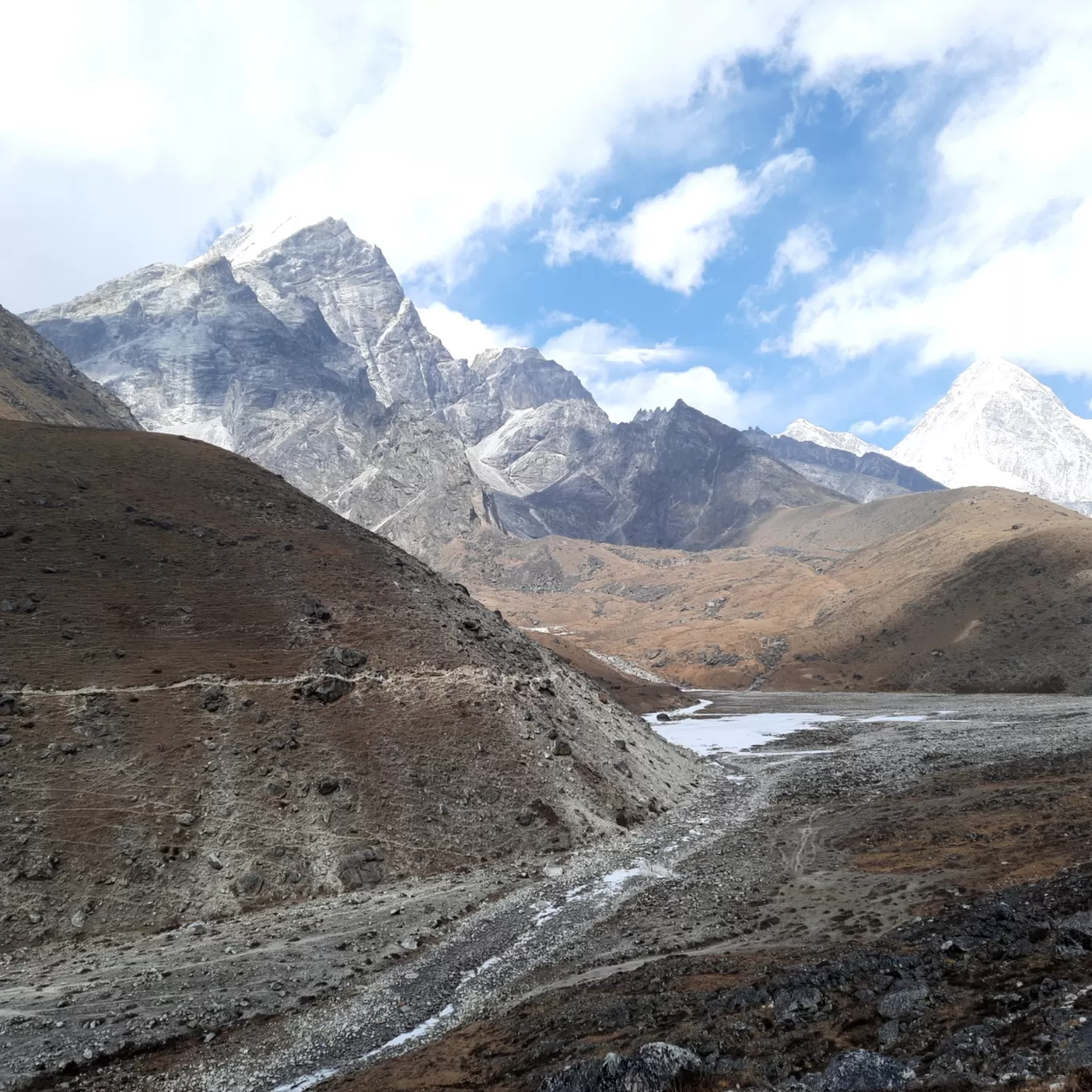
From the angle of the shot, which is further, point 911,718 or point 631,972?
point 911,718

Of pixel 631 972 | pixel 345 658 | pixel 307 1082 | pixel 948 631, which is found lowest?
pixel 631 972

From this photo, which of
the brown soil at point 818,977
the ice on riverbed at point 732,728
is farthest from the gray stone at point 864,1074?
the ice on riverbed at point 732,728

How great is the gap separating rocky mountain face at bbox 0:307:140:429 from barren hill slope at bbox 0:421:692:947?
1343 inches

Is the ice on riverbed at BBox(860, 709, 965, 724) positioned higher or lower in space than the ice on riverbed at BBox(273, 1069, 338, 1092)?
lower

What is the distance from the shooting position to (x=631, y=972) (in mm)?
25000

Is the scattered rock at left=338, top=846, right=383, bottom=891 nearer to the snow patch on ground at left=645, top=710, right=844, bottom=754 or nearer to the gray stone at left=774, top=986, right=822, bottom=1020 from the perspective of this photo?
the gray stone at left=774, top=986, right=822, bottom=1020

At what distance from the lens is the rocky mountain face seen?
95.5 m

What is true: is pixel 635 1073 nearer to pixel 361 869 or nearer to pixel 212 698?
pixel 361 869

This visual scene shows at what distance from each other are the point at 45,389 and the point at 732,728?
109529mm

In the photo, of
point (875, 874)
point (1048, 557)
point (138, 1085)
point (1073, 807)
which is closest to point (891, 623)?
point (1048, 557)

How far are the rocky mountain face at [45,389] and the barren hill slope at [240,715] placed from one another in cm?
3410

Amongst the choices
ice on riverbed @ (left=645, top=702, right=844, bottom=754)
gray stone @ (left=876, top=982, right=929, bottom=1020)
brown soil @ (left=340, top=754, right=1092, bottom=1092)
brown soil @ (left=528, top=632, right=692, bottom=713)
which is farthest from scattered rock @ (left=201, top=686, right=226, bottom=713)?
brown soil @ (left=528, top=632, right=692, bottom=713)

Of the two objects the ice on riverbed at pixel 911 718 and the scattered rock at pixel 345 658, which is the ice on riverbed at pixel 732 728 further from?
the scattered rock at pixel 345 658

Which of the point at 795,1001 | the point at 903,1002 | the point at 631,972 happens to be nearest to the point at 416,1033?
the point at 631,972
